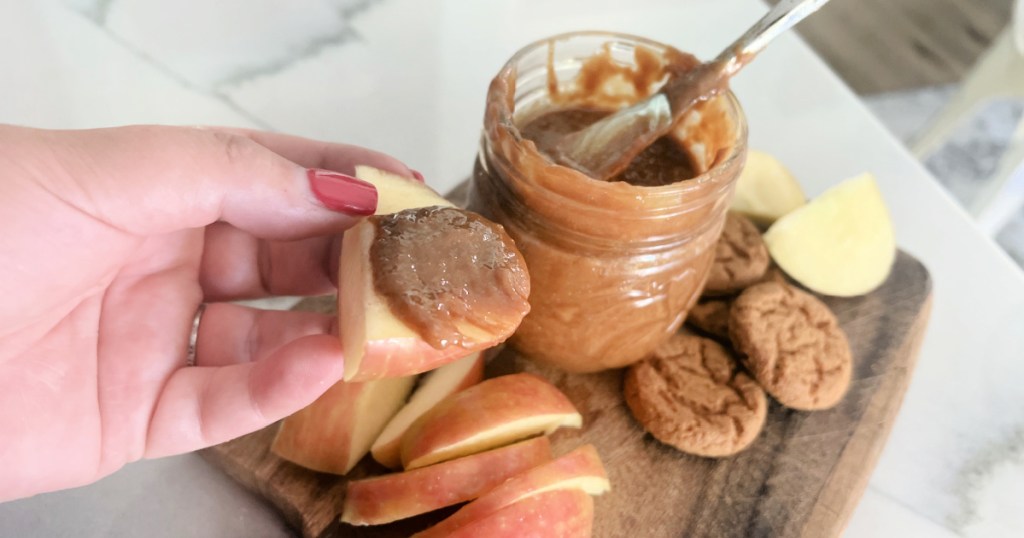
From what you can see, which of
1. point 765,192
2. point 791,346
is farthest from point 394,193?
point 765,192

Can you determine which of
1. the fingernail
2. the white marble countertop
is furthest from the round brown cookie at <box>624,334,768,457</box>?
the fingernail

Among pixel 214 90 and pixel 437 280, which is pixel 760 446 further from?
pixel 214 90

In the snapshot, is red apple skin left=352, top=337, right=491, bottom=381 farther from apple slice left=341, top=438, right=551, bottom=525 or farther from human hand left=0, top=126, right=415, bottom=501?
apple slice left=341, top=438, right=551, bottom=525

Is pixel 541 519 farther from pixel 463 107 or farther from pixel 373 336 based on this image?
pixel 463 107

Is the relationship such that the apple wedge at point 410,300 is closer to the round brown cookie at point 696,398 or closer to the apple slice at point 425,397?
the apple slice at point 425,397

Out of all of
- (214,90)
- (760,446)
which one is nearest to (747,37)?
(760,446)

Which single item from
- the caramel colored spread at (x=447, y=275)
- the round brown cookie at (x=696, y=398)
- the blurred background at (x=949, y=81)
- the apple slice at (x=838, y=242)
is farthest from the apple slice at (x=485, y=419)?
the blurred background at (x=949, y=81)
